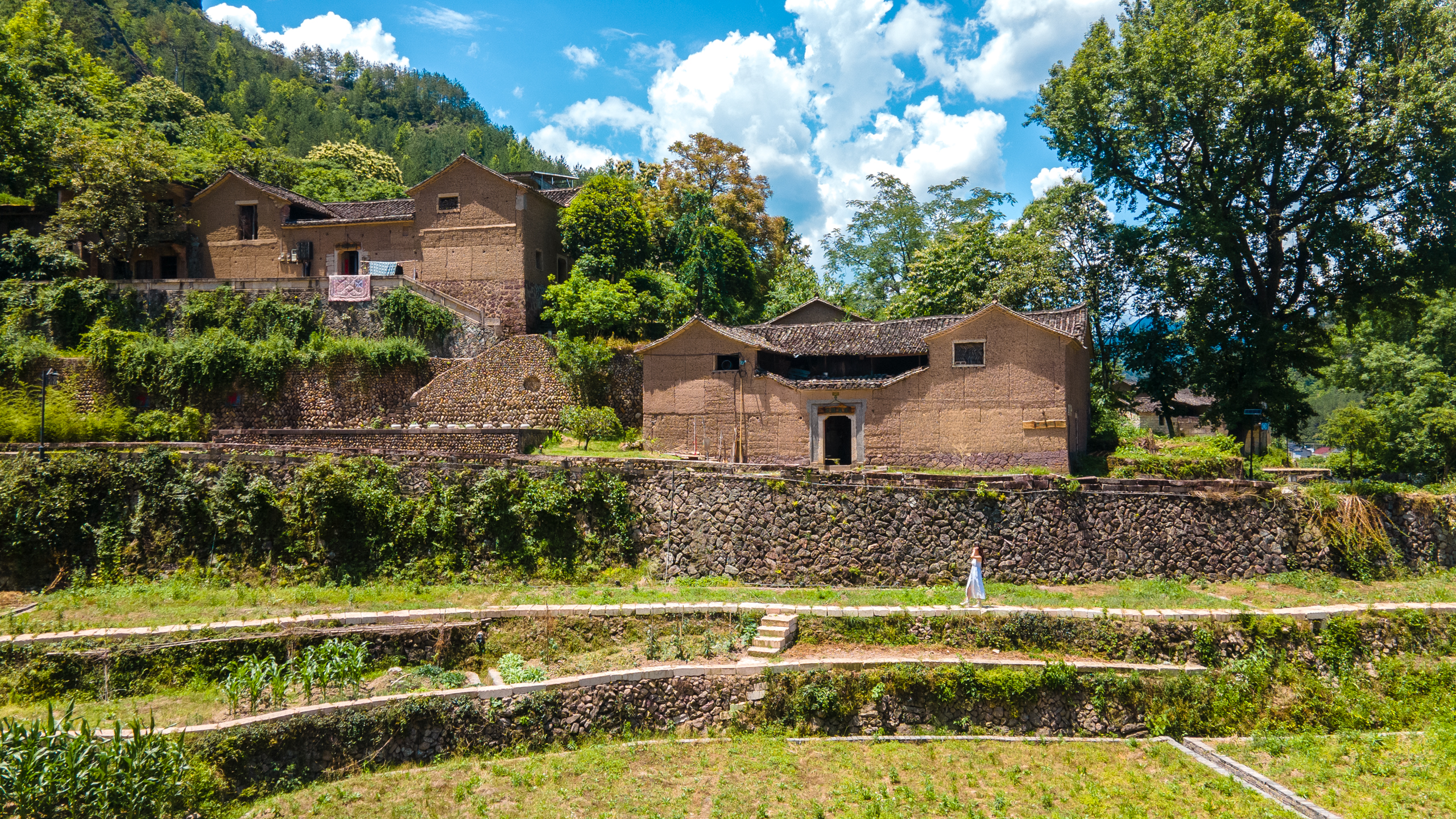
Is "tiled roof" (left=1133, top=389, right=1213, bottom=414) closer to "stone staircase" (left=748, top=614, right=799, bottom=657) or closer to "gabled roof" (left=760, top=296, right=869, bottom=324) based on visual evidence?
"gabled roof" (left=760, top=296, right=869, bottom=324)

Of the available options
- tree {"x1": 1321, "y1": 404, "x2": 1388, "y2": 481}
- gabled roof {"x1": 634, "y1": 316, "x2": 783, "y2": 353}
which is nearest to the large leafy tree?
tree {"x1": 1321, "y1": 404, "x2": 1388, "y2": 481}

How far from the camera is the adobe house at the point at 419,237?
98.2 ft

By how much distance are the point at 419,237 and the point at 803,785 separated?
25912mm

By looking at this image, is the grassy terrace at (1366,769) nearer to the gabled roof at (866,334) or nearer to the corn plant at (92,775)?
the gabled roof at (866,334)

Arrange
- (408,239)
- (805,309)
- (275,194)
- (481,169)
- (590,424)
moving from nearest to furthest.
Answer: (590,424)
(805,309)
(481,169)
(408,239)
(275,194)

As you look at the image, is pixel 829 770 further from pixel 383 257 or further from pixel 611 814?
pixel 383 257

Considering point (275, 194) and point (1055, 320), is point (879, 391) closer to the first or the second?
point (1055, 320)

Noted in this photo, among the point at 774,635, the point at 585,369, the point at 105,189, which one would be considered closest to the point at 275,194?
the point at 105,189

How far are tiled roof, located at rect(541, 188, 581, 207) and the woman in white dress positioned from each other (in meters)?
22.9

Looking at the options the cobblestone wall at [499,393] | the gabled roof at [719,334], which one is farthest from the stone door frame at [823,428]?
the cobblestone wall at [499,393]

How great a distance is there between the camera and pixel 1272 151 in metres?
26.6

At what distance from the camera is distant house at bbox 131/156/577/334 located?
29953 millimetres

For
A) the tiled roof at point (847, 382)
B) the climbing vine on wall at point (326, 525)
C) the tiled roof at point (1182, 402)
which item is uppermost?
the tiled roof at point (847, 382)

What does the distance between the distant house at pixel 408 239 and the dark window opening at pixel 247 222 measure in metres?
0.03
